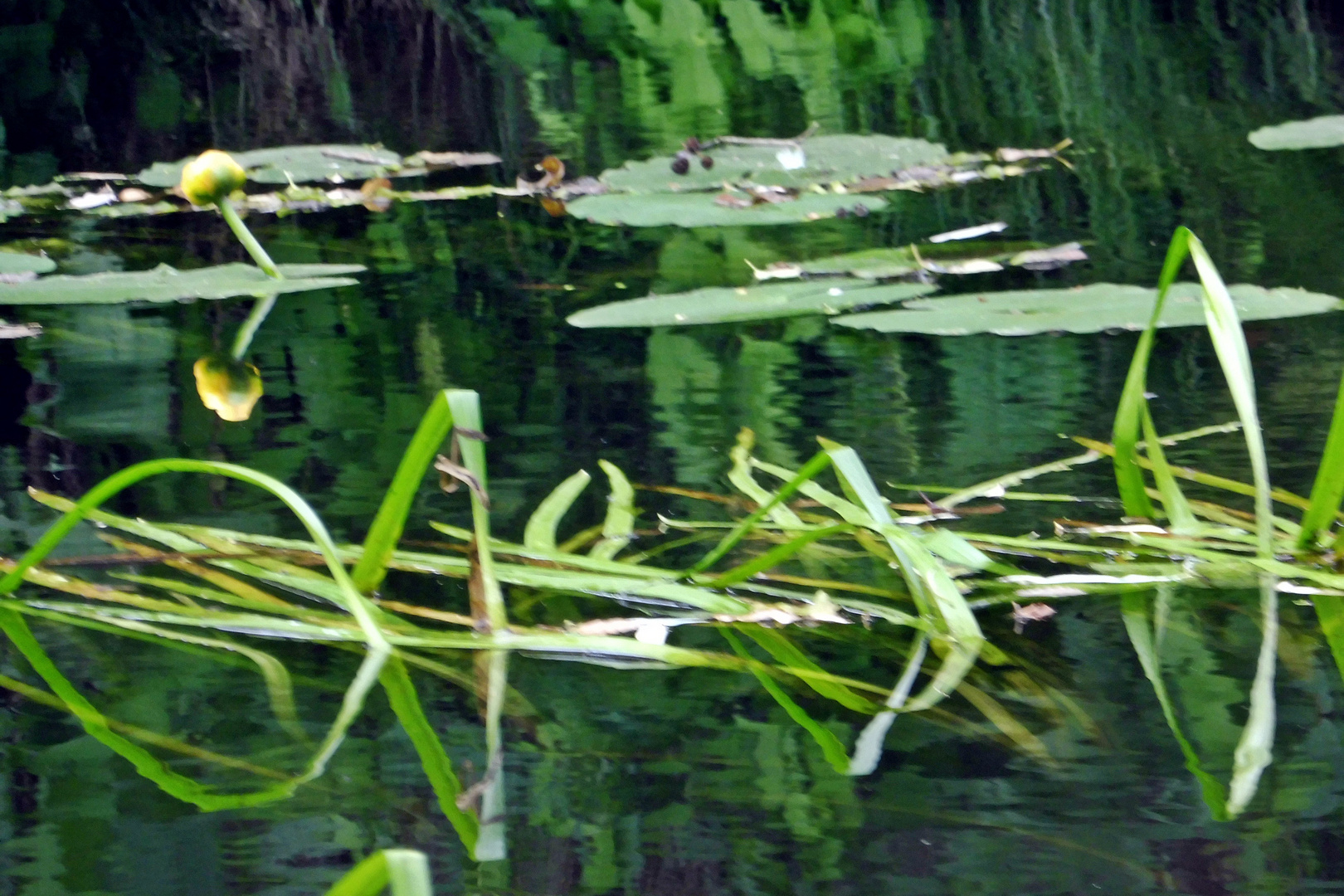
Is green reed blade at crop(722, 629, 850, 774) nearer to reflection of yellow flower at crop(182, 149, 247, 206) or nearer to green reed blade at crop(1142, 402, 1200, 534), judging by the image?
green reed blade at crop(1142, 402, 1200, 534)

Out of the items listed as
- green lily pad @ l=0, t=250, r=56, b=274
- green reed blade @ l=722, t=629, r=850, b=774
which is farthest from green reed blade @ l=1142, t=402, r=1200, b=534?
green lily pad @ l=0, t=250, r=56, b=274

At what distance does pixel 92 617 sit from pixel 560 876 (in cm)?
43

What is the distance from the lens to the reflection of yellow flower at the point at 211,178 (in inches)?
67.2

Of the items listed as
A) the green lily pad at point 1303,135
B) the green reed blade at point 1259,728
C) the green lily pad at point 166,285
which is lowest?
the green reed blade at point 1259,728

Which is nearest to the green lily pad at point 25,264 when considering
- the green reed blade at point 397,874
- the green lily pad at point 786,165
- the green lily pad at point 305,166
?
the green lily pad at point 305,166

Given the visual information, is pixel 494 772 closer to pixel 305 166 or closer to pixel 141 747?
pixel 141 747

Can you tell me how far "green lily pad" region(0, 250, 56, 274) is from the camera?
2015mm

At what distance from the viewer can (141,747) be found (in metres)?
0.75

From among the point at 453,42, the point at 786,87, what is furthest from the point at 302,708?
the point at 453,42

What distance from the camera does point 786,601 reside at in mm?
886

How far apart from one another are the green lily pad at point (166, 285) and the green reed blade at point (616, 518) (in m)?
0.82

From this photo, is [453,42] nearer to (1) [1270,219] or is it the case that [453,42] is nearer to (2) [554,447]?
(1) [1270,219]

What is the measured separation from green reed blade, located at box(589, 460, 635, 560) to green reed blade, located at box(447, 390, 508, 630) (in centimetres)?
9

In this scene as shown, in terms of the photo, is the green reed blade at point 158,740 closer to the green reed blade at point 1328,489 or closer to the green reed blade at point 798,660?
the green reed blade at point 798,660
